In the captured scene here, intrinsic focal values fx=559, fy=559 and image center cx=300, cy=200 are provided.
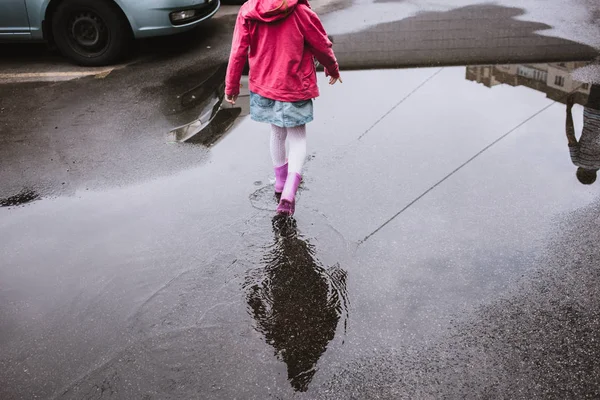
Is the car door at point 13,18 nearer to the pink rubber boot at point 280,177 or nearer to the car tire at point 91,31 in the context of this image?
the car tire at point 91,31

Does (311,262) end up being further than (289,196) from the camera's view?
No

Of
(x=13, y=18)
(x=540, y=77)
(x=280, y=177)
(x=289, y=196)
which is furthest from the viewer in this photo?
(x=13, y=18)

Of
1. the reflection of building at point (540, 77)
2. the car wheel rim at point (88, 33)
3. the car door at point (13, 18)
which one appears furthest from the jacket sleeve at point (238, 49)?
the car door at point (13, 18)

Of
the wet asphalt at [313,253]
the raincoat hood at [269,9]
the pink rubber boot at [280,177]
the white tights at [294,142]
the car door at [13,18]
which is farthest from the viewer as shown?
the car door at [13,18]

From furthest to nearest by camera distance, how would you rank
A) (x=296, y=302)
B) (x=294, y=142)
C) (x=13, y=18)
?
(x=13, y=18) < (x=294, y=142) < (x=296, y=302)

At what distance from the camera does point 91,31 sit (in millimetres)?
6949

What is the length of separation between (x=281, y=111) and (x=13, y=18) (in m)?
4.88

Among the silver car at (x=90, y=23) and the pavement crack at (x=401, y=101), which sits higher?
the silver car at (x=90, y=23)

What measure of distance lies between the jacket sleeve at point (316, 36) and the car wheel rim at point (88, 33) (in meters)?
4.31

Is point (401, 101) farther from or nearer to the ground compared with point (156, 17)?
nearer to the ground

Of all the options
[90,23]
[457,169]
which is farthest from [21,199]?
[457,169]

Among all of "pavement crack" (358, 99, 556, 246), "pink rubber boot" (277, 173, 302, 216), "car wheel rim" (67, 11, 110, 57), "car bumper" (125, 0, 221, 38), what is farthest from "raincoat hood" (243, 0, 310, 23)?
"car wheel rim" (67, 11, 110, 57)

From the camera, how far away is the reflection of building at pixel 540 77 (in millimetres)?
5688

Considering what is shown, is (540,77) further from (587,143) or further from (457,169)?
(457,169)
